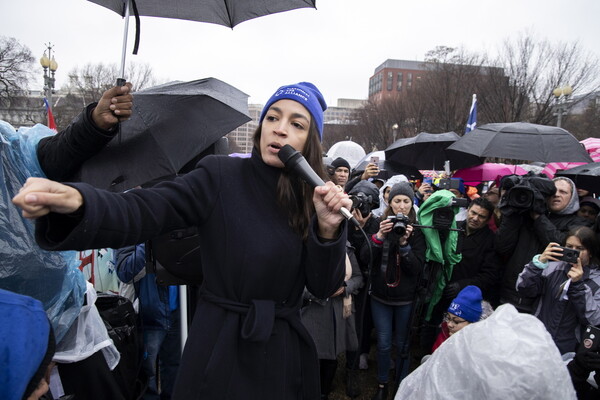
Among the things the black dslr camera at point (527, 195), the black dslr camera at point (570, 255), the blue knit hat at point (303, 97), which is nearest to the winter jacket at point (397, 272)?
the black dslr camera at point (527, 195)

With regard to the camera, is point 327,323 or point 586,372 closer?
point 586,372

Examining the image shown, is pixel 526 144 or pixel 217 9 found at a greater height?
pixel 217 9

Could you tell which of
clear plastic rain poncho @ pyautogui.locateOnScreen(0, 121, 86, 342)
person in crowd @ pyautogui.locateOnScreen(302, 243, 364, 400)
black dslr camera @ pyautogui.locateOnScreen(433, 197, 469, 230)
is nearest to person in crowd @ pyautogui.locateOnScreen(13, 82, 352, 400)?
clear plastic rain poncho @ pyautogui.locateOnScreen(0, 121, 86, 342)

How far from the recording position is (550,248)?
3.07 meters

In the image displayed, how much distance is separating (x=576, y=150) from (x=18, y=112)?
3382 centimetres

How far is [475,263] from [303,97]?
3.44 m

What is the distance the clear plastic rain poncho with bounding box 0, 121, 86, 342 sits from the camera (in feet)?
5.11

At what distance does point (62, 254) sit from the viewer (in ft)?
5.65

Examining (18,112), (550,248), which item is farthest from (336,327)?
(18,112)

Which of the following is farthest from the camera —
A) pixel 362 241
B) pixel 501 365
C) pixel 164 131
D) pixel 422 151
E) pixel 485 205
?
pixel 422 151

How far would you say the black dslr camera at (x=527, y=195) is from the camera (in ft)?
12.0

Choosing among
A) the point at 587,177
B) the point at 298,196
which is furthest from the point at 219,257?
the point at 587,177

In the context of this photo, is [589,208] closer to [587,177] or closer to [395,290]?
[587,177]

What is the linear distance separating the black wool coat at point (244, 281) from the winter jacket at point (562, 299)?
263cm
